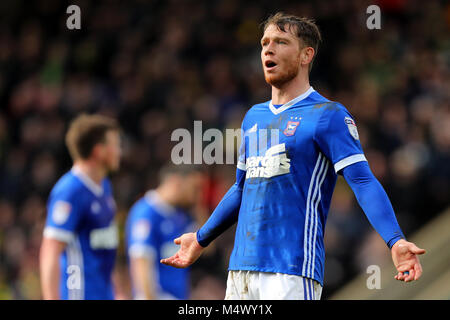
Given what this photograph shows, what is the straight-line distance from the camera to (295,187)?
4031 mm

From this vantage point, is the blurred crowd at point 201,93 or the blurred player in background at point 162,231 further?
the blurred crowd at point 201,93

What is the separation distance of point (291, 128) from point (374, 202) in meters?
0.60

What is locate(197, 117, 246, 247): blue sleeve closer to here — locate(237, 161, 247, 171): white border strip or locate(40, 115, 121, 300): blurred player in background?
locate(237, 161, 247, 171): white border strip

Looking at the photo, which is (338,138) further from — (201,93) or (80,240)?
(201,93)

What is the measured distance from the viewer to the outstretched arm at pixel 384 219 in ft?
11.6

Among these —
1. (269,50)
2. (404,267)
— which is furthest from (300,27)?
(404,267)

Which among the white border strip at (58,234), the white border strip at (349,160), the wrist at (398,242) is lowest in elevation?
the white border strip at (58,234)

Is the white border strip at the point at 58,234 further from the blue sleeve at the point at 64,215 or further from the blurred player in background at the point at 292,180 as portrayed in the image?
the blurred player in background at the point at 292,180

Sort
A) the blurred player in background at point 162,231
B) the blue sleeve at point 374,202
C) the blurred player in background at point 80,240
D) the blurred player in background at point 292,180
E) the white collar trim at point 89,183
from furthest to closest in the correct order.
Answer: the blurred player in background at point 162,231 → the white collar trim at point 89,183 → the blurred player in background at point 80,240 → the blurred player in background at point 292,180 → the blue sleeve at point 374,202

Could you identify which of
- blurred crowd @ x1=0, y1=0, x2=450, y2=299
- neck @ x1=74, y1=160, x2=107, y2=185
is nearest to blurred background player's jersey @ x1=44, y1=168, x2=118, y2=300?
neck @ x1=74, y1=160, x2=107, y2=185

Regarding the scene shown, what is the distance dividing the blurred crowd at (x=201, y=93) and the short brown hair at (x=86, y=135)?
3.18m

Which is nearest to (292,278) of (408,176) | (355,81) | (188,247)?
(188,247)

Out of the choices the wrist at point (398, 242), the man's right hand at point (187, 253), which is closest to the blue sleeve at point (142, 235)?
the man's right hand at point (187, 253)

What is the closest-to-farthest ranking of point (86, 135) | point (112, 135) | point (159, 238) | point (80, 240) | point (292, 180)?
point (292, 180), point (80, 240), point (86, 135), point (112, 135), point (159, 238)
